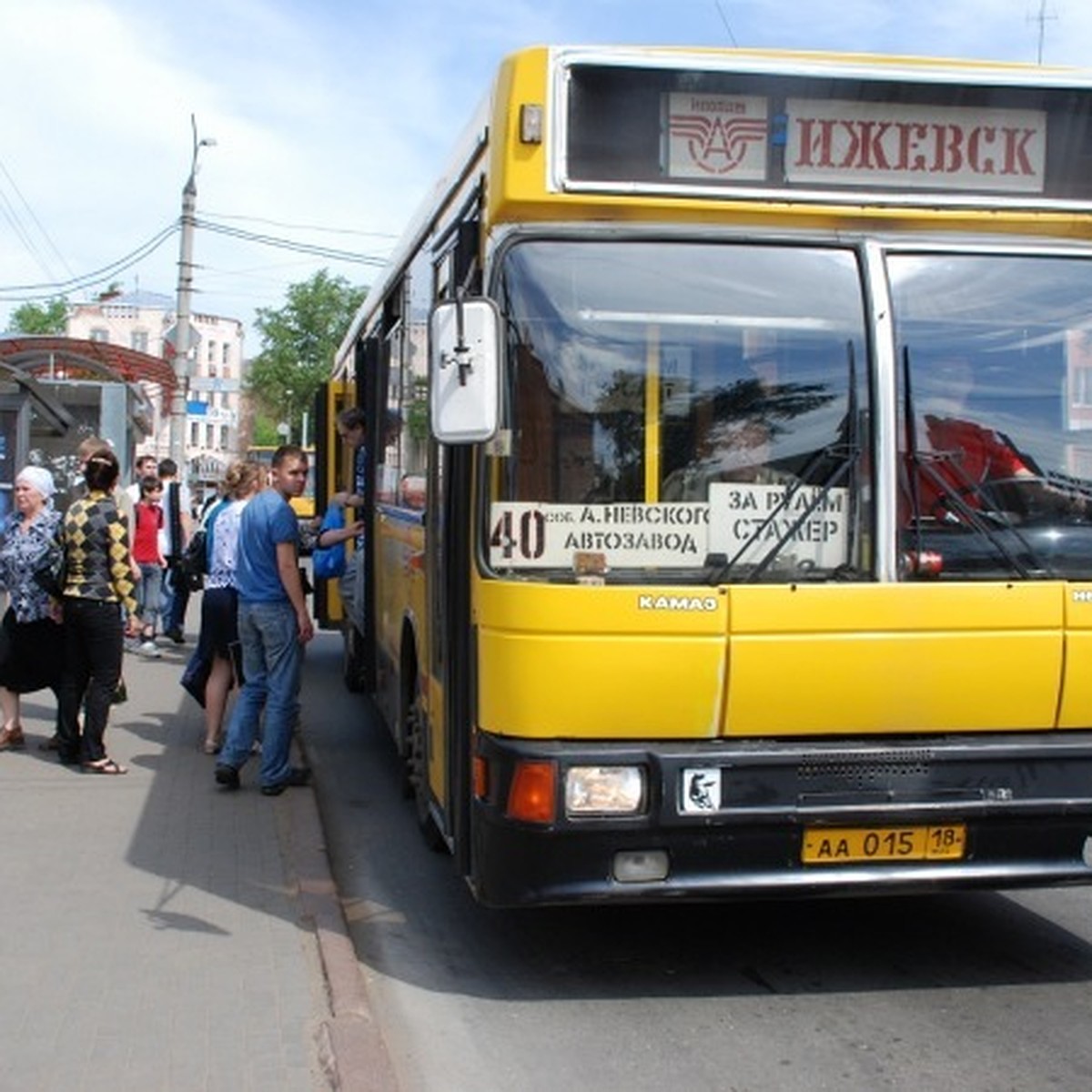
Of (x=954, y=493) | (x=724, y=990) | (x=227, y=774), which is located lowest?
(x=724, y=990)

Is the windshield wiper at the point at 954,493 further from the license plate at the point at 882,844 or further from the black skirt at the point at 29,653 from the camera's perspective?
the black skirt at the point at 29,653

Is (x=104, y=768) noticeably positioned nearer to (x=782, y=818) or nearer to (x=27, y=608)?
Answer: (x=27, y=608)

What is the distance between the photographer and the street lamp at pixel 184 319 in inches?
1084

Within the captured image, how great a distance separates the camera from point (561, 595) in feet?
15.0

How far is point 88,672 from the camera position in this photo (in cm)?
866

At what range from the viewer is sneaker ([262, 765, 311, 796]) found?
8.09m

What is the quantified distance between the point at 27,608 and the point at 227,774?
1.75 meters

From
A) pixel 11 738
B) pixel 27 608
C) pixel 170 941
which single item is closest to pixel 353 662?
pixel 11 738

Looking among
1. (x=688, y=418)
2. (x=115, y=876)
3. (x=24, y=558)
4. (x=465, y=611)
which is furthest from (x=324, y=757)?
(x=688, y=418)

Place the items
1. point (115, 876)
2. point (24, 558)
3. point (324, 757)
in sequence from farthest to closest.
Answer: point (324, 757) < point (24, 558) < point (115, 876)

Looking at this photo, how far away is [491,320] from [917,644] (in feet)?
5.63

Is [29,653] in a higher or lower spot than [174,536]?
lower

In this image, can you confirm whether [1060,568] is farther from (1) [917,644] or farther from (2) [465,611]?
(2) [465,611]

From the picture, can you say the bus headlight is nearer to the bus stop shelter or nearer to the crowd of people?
the crowd of people
